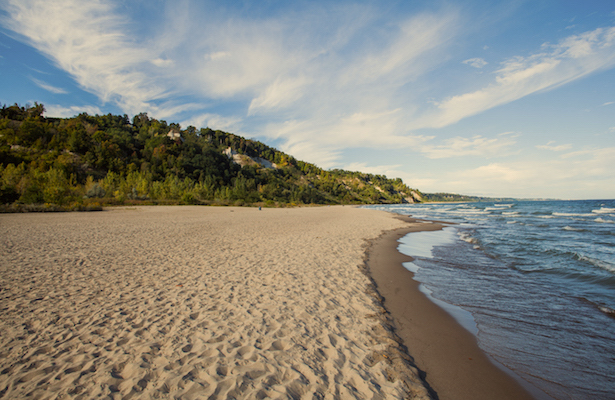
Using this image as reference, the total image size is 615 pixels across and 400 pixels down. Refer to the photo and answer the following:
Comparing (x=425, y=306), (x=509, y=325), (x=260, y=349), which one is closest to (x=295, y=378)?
(x=260, y=349)

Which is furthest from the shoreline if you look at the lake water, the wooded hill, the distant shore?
the wooded hill

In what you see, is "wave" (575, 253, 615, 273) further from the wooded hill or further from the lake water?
the wooded hill

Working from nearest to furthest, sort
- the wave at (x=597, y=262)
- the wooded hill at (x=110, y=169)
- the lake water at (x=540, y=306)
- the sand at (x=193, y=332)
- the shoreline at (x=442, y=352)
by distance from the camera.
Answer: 1. the sand at (x=193, y=332)
2. the shoreline at (x=442, y=352)
3. the lake water at (x=540, y=306)
4. the wave at (x=597, y=262)
5. the wooded hill at (x=110, y=169)

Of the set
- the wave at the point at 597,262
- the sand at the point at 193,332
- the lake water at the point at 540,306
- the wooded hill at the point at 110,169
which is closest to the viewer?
the sand at the point at 193,332

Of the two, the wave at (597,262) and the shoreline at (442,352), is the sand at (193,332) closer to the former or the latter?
the shoreline at (442,352)

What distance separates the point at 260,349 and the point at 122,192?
186 ft

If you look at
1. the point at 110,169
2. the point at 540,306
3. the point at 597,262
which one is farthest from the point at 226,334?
the point at 110,169

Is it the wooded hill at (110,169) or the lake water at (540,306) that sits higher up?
the wooded hill at (110,169)

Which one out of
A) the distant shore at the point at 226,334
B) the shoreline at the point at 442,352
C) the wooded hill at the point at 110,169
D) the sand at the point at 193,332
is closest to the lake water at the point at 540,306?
the shoreline at the point at 442,352

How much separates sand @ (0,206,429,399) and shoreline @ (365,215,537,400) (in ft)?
1.06

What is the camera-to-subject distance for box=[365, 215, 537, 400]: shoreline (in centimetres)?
338

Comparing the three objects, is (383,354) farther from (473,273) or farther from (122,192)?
(122,192)

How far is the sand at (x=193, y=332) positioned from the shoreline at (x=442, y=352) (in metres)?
0.32

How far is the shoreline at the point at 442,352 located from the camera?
3.38 metres
